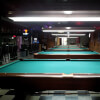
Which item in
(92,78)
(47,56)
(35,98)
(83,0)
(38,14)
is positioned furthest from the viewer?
(47,56)

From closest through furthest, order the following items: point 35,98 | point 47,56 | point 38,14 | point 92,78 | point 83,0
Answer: point 92,78 → point 38,14 → point 35,98 → point 83,0 → point 47,56

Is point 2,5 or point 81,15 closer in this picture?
point 81,15

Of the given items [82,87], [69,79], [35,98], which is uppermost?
[69,79]

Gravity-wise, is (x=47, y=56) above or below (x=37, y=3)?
below

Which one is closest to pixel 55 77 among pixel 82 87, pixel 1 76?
pixel 82 87

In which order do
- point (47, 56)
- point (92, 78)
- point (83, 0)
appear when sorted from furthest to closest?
point (47, 56) < point (83, 0) < point (92, 78)

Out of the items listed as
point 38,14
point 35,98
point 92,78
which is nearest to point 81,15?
point 38,14

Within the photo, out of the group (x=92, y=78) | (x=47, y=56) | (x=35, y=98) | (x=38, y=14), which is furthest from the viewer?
(x=47, y=56)

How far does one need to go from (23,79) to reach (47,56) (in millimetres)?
2787

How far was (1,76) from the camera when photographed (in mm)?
1840

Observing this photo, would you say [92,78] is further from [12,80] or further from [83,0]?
[83,0]

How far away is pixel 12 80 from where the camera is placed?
6.14ft

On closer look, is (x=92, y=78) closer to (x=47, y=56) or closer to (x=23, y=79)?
(x=23, y=79)

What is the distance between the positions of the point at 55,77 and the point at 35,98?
1597 mm
